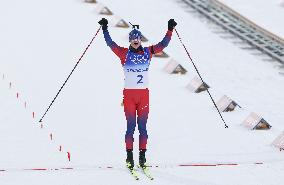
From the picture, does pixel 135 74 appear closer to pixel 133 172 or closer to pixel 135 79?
pixel 135 79

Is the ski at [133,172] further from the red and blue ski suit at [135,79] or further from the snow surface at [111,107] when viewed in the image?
the red and blue ski suit at [135,79]

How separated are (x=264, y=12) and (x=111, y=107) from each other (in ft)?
35.8

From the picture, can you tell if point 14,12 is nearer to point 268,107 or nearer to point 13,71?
point 13,71

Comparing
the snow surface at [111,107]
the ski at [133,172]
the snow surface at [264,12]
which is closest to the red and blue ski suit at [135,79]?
the ski at [133,172]

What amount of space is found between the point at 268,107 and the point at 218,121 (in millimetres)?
2005

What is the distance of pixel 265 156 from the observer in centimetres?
1056

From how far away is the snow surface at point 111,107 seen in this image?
9.62m

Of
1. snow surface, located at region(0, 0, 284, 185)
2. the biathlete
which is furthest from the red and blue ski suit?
snow surface, located at region(0, 0, 284, 185)

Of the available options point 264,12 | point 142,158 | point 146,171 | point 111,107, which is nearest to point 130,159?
point 142,158

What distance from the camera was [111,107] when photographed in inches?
484

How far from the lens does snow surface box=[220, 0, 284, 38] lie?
1989 cm

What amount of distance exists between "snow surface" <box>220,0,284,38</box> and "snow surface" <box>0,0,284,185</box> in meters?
1.80

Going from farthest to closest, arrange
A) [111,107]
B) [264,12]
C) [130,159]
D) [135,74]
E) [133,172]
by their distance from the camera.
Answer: [264,12]
[111,107]
[130,159]
[133,172]
[135,74]

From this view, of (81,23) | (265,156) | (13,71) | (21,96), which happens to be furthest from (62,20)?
(265,156)
